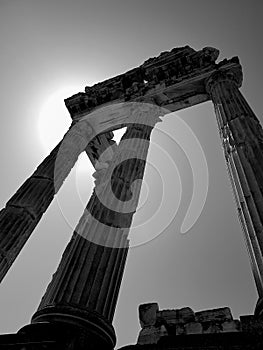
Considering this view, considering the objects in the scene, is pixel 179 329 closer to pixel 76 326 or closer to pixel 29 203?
pixel 76 326

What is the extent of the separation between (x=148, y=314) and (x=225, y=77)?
1166 cm

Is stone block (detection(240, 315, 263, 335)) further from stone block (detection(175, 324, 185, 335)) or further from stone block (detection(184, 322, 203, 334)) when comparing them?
stone block (detection(175, 324, 185, 335))

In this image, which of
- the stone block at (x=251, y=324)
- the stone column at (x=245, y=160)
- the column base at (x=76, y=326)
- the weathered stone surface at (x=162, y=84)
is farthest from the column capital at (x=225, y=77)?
the column base at (x=76, y=326)

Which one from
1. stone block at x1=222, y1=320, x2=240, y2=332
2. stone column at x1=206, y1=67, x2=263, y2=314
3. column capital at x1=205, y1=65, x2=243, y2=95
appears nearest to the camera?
stone block at x1=222, y1=320, x2=240, y2=332

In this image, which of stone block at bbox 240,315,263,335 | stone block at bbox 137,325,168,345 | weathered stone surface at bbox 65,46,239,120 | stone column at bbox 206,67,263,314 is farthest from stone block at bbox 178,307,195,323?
weathered stone surface at bbox 65,46,239,120

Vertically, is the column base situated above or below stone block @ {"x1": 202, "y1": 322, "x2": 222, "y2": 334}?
below

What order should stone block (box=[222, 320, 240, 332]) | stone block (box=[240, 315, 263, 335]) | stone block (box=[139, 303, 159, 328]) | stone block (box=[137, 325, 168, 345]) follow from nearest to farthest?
stone block (box=[240, 315, 263, 335]), stone block (box=[222, 320, 240, 332]), stone block (box=[137, 325, 168, 345]), stone block (box=[139, 303, 159, 328])

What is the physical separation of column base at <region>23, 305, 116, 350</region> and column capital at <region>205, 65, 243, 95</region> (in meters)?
11.8

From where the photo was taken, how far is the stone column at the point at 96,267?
291 inches

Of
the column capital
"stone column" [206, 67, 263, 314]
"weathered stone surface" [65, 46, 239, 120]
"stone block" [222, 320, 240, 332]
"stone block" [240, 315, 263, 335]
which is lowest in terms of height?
"stone block" [240, 315, 263, 335]

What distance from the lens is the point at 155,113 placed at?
1778 centimetres

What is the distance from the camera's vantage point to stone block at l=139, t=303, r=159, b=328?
7.65 meters

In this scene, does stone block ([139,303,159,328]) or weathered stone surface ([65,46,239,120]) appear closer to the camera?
stone block ([139,303,159,328])

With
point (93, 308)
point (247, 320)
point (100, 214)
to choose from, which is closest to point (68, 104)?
point (100, 214)
